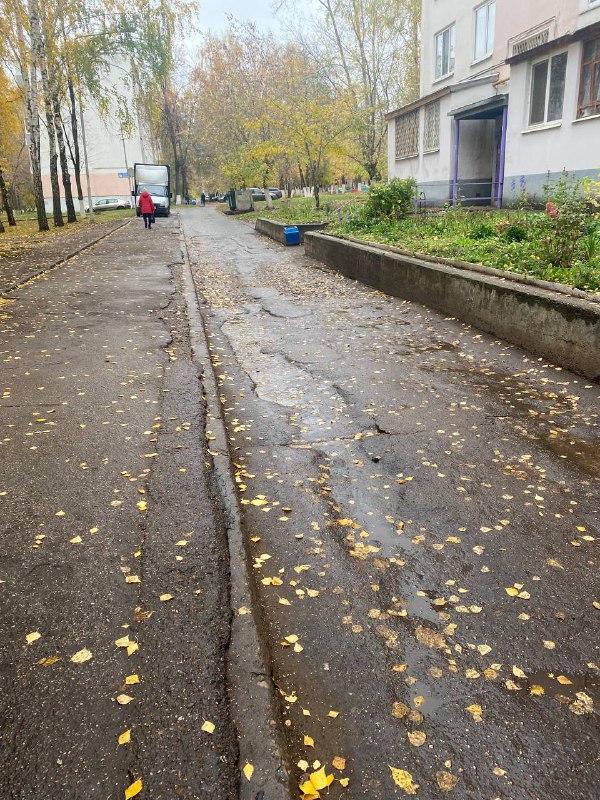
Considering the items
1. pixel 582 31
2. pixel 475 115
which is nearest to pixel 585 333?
pixel 582 31

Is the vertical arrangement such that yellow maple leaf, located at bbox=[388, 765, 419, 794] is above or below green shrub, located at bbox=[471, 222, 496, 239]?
below

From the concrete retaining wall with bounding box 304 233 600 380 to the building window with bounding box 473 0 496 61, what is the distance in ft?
52.0

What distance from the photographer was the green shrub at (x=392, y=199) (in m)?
17.1

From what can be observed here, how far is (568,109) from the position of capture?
16500 mm

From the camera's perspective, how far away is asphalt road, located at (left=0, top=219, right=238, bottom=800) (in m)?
2.06

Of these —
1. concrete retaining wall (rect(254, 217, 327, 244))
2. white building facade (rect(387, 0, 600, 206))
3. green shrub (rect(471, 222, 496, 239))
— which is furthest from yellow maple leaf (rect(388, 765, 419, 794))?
concrete retaining wall (rect(254, 217, 327, 244))

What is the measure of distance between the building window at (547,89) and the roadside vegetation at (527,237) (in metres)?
3.28

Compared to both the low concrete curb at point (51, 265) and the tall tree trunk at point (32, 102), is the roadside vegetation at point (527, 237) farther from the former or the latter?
the tall tree trunk at point (32, 102)

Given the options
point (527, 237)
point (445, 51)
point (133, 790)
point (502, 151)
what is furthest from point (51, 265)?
point (445, 51)

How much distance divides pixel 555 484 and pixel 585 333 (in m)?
2.67

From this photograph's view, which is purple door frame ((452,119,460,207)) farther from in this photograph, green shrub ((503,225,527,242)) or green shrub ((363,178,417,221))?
green shrub ((503,225,527,242))

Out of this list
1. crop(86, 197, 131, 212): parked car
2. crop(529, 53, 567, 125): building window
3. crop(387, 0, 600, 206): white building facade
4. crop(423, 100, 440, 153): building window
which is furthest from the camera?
crop(86, 197, 131, 212): parked car

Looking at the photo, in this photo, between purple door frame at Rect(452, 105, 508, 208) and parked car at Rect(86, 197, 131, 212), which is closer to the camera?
purple door frame at Rect(452, 105, 508, 208)

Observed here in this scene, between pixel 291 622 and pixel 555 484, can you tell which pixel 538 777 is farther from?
pixel 555 484
